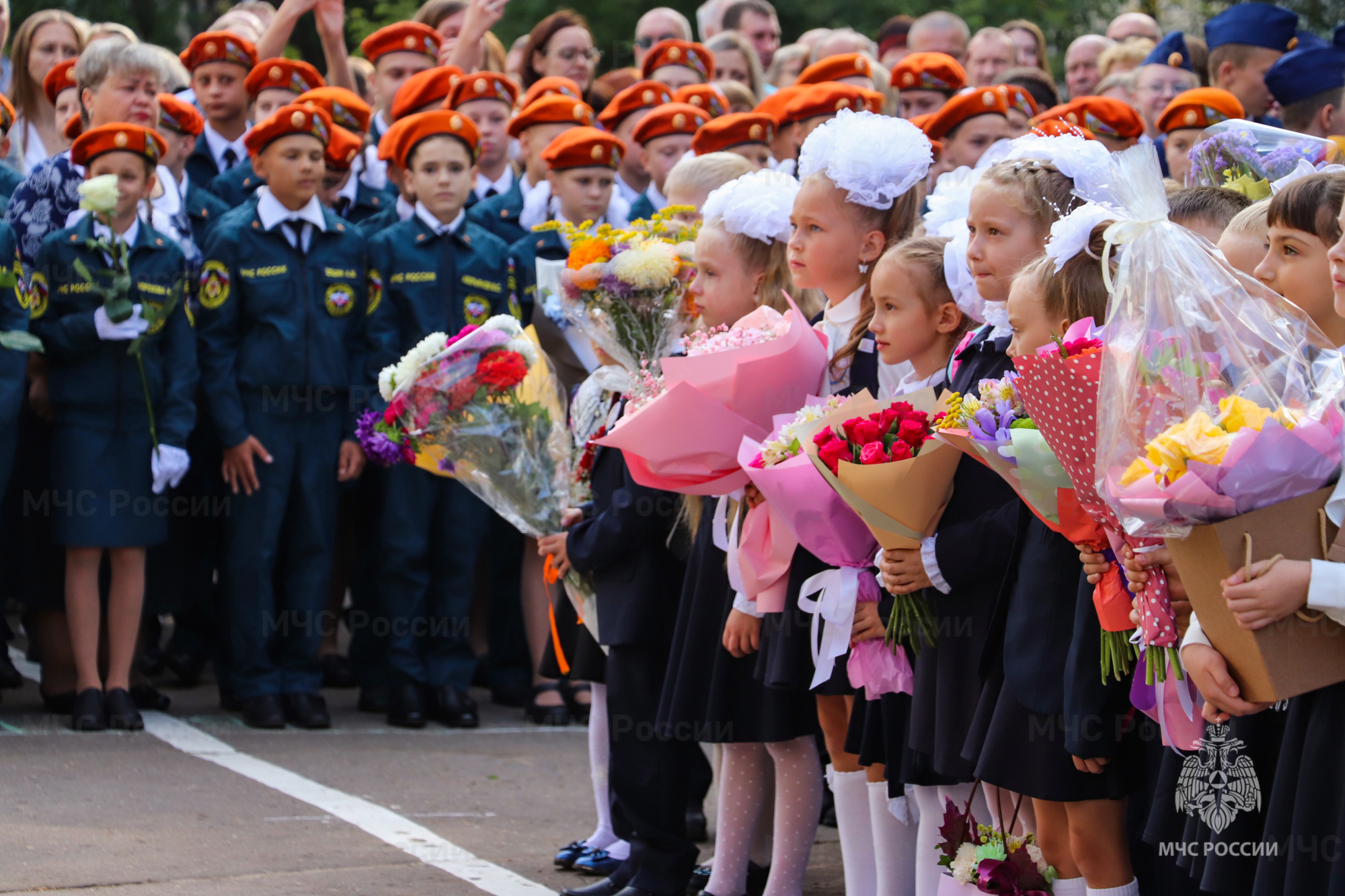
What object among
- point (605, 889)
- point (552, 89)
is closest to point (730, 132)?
point (552, 89)

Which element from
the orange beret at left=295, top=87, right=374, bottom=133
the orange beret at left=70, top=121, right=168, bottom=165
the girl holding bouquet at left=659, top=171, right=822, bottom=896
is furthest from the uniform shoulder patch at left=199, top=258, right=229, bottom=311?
the girl holding bouquet at left=659, top=171, right=822, bottom=896

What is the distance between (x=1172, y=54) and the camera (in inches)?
329

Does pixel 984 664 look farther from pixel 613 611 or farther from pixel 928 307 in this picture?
pixel 613 611

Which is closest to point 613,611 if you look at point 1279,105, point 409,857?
point 409,857

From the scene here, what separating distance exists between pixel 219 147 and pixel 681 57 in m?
2.73

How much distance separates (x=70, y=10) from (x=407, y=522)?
39.2 feet

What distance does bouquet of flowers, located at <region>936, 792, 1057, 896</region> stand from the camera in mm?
3535

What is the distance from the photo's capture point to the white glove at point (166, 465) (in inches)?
258

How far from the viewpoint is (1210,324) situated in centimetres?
288

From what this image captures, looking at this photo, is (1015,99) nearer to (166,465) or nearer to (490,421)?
(490,421)

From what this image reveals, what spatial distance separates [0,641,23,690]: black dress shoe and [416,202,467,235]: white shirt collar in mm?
2747

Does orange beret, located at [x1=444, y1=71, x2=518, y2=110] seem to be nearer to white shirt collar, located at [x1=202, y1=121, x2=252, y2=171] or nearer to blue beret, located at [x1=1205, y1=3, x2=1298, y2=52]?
white shirt collar, located at [x1=202, y1=121, x2=252, y2=171]

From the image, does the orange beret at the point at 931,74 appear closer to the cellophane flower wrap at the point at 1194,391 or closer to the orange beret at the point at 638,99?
the orange beret at the point at 638,99

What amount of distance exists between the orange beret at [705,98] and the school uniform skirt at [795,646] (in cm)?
455
